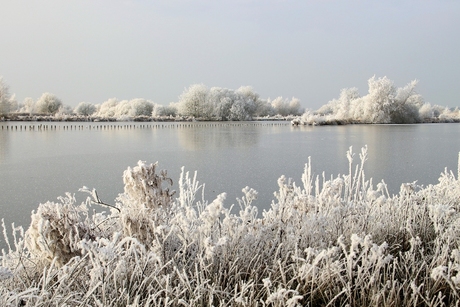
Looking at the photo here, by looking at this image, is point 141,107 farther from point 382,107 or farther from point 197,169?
point 197,169

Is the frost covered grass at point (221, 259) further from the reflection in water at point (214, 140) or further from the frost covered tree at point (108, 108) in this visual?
the frost covered tree at point (108, 108)

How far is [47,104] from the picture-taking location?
182 ft

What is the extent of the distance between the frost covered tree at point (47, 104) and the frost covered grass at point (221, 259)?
188 feet

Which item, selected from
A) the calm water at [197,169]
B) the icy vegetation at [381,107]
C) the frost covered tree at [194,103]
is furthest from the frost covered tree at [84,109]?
the calm water at [197,169]

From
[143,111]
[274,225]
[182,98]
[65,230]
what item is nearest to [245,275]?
[274,225]

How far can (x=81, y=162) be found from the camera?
369 inches

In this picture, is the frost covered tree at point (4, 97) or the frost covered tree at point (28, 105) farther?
the frost covered tree at point (28, 105)

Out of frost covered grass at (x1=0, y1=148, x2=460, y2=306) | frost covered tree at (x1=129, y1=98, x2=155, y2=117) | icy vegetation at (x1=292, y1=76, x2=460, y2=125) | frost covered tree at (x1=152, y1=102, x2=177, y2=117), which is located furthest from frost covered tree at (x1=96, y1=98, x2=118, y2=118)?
frost covered grass at (x1=0, y1=148, x2=460, y2=306)

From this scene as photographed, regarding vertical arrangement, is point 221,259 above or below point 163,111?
A: below

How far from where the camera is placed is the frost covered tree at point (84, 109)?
64.2 m

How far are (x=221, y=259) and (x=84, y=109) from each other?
66417 millimetres

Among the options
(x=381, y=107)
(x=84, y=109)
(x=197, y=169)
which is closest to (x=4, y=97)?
(x=84, y=109)

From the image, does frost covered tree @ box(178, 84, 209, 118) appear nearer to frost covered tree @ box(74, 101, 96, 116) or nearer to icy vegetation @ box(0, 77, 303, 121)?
icy vegetation @ box(0, 77, 303, 121)

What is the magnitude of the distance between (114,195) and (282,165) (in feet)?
13.2
